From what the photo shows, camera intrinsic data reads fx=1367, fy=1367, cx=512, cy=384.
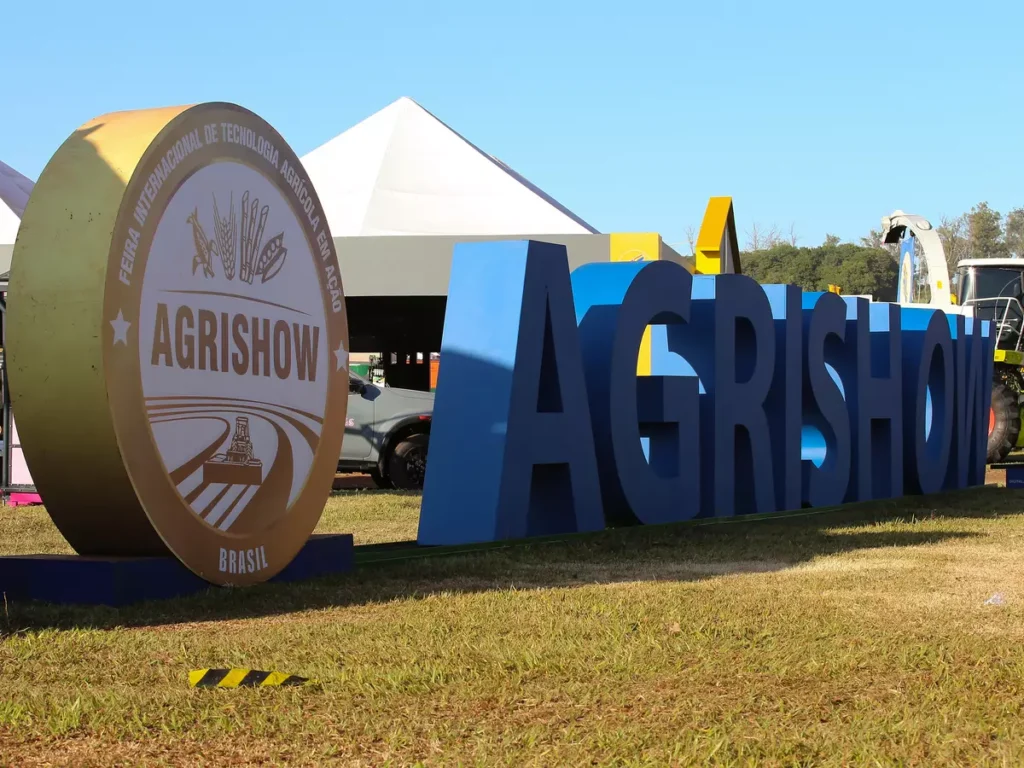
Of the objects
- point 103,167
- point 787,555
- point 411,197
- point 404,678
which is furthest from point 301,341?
point 411,197

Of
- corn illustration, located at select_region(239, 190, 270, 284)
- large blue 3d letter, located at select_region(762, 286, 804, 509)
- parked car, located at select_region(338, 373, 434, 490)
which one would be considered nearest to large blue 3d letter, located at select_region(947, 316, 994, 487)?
large blue 3d letter, located at select_region(762, 286, 804, 509)

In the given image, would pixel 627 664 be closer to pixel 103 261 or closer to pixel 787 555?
pixel 103 261

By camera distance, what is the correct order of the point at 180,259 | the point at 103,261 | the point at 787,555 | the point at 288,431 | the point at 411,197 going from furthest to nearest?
the point at 411,197
the point at 787,555
the point at 288,431
the point at 180,259
the point at 103,261

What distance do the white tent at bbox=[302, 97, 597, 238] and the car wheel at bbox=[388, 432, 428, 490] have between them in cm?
291

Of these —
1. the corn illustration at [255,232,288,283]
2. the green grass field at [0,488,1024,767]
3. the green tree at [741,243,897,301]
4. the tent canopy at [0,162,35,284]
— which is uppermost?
the green tree at [741,243,897,301]

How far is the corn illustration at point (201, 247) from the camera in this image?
23.4ft

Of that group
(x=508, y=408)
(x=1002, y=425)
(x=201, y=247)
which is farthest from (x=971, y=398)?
(x=201, y=247)

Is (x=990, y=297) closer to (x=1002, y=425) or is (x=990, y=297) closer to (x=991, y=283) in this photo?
(x=991, y=283)

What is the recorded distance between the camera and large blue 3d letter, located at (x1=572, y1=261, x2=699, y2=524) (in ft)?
36.0

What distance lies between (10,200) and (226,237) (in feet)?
44.3

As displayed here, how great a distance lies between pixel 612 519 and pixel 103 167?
19.4 ft

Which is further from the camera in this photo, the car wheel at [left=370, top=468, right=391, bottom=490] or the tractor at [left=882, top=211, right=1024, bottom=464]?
the tractor at [left=882, top=211, right=1024, bottom=464]

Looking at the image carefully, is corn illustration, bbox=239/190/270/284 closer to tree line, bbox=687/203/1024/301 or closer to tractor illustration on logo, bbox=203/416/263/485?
tractor illustration on logo, bbox=203/416/263/485

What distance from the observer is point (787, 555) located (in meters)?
9.62
